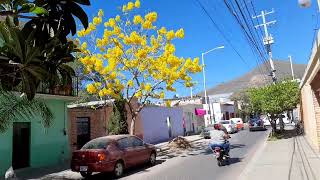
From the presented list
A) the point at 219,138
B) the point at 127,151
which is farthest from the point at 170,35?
the point at 127,151

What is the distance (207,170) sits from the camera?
47.2ft

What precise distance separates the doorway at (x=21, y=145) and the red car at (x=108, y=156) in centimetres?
509

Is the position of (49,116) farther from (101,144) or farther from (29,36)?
(29,36)

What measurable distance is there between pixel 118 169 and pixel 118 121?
9.71m

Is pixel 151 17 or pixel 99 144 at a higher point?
pixel 151 17

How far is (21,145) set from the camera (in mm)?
18703

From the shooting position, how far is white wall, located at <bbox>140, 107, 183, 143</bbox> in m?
33.5

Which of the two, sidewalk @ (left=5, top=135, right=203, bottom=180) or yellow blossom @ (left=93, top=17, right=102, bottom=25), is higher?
yellow blossom @ (left=93, top=17, right=102, bottom=25)

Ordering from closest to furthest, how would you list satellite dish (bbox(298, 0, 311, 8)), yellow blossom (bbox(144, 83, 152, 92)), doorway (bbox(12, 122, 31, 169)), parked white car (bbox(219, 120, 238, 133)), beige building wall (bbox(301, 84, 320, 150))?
1. satellite dish (bbox(298, 0, 311, 8))
2. beige building wall (bbox(301, 84, 320, 150))
3. doorway (bbox(12, 122, 31, 169))
4. yellow blossom (bbox(144, 83, 152, 92))
5. parked white car (bbox(219, 120, 238, 133))

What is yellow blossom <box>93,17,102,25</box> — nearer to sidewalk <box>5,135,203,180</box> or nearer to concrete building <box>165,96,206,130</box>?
sidewalk <box>5,135,203,180</box>

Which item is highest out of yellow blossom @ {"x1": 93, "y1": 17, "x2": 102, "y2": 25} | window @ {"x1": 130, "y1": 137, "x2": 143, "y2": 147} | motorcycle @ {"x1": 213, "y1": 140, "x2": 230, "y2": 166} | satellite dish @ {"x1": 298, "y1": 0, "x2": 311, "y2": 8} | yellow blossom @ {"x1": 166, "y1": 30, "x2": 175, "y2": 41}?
yellow blossom @ {"x1": 93, "y1": 17, "x2": 102, "y2": 25}

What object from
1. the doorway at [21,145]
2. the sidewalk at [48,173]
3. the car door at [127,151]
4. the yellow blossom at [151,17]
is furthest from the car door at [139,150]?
the yellow blossom at [151,17]

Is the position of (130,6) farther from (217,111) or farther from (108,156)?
(217,111)

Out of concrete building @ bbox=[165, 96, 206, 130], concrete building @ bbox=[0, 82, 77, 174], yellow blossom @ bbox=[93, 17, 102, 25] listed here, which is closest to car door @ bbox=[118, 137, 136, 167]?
concrete building @ bbox=[0, 82, 77, 174]
